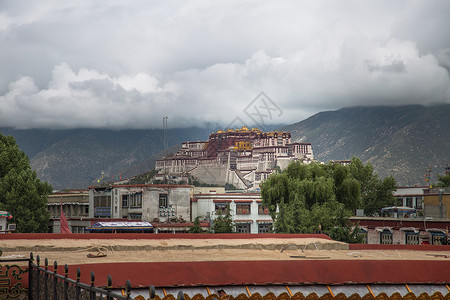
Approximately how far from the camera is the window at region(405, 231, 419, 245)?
1863 inches

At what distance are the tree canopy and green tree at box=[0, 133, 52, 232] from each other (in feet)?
78.1

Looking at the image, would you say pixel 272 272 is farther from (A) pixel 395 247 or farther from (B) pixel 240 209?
(B) pixel 240 209

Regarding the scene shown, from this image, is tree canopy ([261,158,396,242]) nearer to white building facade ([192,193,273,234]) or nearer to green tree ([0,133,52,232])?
white building facade ([192,193,273,234])

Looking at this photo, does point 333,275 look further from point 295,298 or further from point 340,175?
point 340,175

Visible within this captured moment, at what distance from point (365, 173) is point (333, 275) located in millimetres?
85774

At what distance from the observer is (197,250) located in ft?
88.4

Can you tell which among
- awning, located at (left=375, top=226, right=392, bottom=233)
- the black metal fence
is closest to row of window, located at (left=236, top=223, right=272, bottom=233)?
awning, located at (left=375, top=226, right=392, bottom=233)

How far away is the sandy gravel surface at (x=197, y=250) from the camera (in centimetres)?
2378

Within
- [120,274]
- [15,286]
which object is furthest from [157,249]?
[15,286]

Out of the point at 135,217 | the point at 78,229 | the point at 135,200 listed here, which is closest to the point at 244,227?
the point at 135,217

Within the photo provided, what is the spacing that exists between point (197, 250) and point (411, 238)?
2680 centimetres

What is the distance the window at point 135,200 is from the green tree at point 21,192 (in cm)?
1027

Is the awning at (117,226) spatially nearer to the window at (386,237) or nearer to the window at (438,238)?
the window at (386,237)

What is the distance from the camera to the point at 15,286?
16016mm
